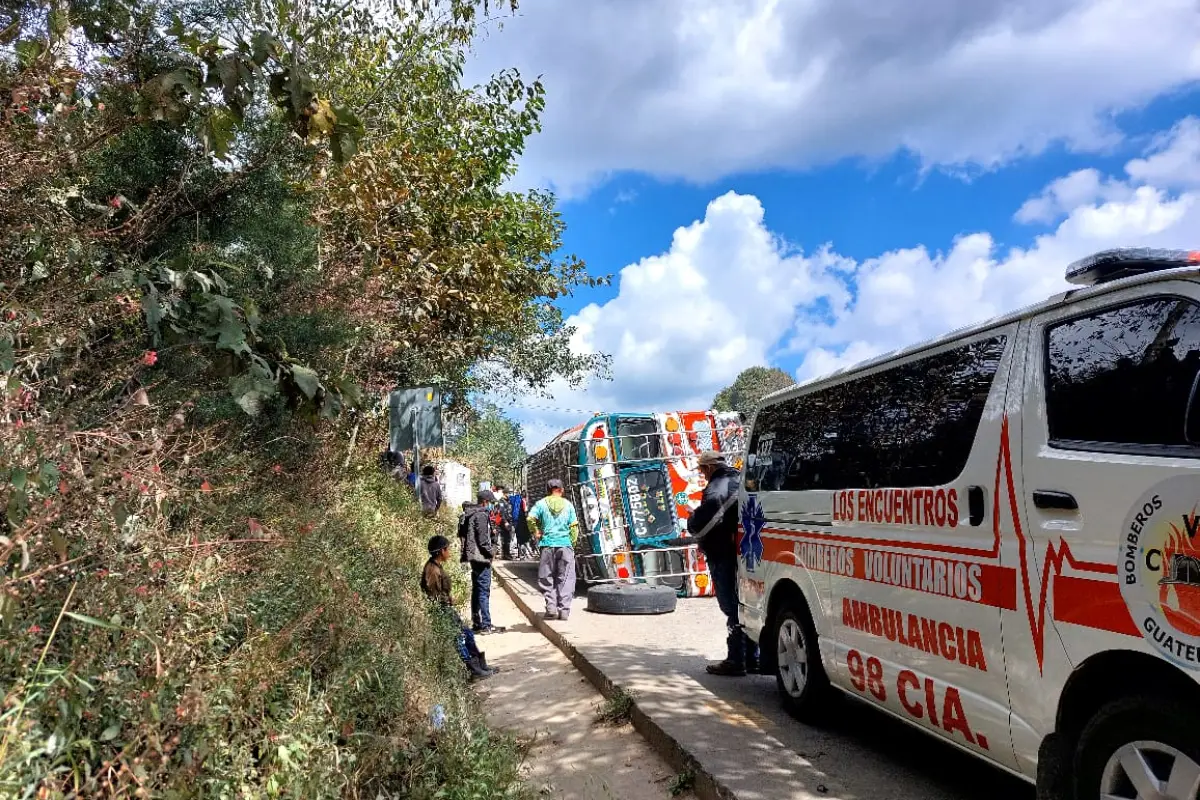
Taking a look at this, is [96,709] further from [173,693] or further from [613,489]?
[613,489]

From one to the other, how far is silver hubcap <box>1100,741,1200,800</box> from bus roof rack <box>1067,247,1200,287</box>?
1.73m

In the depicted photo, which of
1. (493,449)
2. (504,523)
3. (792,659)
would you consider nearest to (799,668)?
(792,659)

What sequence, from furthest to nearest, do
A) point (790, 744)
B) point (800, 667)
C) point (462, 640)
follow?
point (462, 640)
point (800, 667)
point (790, 744)

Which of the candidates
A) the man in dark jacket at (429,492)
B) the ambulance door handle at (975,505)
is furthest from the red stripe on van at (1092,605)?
the man in dark jacket at (429,492)

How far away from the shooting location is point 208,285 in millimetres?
3920

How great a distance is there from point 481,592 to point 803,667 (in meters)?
5.47

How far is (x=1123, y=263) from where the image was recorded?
325cm

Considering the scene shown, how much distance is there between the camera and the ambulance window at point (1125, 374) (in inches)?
108

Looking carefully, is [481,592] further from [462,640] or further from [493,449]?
[493,449]

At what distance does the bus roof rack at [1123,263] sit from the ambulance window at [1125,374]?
24cm

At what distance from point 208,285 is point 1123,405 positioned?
3.99 m

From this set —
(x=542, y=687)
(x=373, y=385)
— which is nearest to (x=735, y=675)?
(x=542, y=687)

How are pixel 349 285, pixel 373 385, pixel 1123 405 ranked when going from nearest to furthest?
pixel 1123 405 → pixel 349 285 → pixel 373 385

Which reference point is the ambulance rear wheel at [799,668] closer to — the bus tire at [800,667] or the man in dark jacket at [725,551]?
the bus tire at [800,667]
